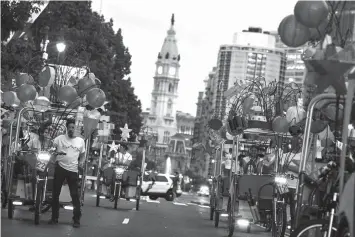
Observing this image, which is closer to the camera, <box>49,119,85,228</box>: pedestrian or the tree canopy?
<box>49,119,85,228</box>: pedestrian

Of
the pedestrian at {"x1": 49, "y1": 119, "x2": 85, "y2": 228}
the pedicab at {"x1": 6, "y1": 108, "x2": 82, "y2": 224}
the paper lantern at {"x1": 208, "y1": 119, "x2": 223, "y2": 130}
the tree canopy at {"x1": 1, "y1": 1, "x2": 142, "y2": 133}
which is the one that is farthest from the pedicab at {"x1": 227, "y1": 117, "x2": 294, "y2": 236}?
the tree canopy at {"x1": 1, "y1": 1, "x2": 142, "y2": 133}

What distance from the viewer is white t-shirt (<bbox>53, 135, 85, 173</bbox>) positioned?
18.7 metres

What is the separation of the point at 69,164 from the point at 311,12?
7798 mm

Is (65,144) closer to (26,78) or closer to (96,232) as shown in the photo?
(96,232)

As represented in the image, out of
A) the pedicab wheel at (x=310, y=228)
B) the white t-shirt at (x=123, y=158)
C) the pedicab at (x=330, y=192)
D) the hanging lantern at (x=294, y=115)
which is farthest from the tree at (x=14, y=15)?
the pedicab wheel at (x=310, y=228)

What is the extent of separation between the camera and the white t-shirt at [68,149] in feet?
61.3

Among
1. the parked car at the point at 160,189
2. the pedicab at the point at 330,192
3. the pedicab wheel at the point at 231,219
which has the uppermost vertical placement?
the pedicab at the point at 330,192

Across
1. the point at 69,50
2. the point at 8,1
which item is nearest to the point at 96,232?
the point at 8,1

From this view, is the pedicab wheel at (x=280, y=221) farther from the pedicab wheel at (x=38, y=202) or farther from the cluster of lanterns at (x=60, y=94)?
the cluster of lanterns at (x=60, y=94)

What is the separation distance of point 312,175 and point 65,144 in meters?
6.65

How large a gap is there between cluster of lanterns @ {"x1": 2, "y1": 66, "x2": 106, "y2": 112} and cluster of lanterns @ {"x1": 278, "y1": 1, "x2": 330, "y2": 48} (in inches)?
388

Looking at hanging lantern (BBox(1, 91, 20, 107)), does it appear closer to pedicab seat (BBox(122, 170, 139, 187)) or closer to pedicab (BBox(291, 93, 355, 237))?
pedicab seat (BBox(122, 170, 139, 187))

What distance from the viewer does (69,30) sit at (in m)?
55.0

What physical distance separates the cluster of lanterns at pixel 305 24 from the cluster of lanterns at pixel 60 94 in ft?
32.3
